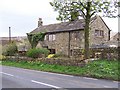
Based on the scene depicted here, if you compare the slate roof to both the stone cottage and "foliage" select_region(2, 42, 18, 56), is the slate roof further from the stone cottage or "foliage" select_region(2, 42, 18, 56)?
"foliage" select_region(2, 42, 18, 56)

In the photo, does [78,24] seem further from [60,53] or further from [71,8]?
[71,8]

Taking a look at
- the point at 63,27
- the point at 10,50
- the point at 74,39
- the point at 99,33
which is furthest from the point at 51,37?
the point at 99,33

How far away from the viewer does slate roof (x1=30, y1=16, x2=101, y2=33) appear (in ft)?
172

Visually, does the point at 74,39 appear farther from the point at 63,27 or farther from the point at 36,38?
the point at 36,38

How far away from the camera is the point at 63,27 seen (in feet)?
184

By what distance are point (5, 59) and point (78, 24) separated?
47.2ft

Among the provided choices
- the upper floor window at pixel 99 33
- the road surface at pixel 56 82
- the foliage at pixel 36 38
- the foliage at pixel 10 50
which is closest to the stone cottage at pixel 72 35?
the upper floor window at pixel 99 33

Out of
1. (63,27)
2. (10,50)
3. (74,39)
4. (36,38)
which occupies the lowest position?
(10,50)

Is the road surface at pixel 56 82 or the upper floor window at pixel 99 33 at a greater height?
the upper floor window at pixel 99 33

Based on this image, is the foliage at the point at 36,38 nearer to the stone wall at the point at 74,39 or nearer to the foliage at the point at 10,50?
the stone wall at the point at 74,39

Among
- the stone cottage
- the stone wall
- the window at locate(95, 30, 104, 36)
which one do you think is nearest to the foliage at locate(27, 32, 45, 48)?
the stone cottage

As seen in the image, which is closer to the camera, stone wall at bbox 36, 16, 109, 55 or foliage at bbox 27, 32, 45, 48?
stone wall at bbox 36, 16, 109, 55

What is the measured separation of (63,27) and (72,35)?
13.0 feet

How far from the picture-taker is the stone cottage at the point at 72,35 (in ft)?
170
